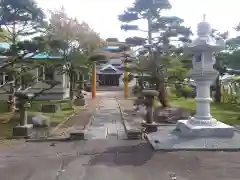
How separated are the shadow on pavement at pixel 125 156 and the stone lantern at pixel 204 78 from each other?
1821 millimetres

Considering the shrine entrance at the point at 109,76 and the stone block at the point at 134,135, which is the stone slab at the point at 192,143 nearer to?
the stone block at the point at 134,135

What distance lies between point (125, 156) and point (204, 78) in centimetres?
384

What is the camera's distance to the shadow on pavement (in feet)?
24.3

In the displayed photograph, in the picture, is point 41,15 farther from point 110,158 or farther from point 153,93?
point 110,158

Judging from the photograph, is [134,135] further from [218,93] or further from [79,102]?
[218,93]

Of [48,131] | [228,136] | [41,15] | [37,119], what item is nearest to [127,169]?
[228,136]

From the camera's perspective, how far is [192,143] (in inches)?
354

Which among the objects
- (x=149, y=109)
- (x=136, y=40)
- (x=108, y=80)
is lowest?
(x=149, y=109)

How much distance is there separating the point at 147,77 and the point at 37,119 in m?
7.26

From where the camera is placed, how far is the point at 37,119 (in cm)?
1324

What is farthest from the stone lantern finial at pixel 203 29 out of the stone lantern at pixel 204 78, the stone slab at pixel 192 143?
the stone slab at pixel 192 143

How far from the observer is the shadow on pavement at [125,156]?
24.3 ft

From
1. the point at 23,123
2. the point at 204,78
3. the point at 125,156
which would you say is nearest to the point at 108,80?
the point at 23,123

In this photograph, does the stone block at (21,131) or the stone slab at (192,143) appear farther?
the stone block at (21,131)
